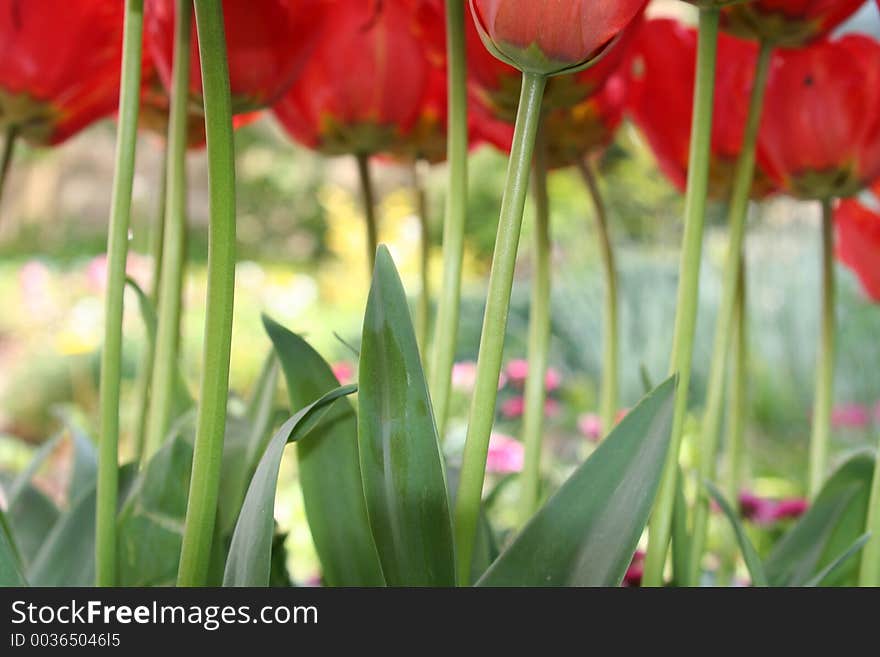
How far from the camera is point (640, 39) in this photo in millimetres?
385

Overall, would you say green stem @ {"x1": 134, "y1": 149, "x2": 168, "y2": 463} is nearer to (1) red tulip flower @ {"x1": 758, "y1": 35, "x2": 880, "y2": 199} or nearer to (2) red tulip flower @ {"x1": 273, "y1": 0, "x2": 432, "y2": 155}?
(2) red tulip flower @ {"x1": 273, "y1": 0, "x2": 432, "y2": 155}

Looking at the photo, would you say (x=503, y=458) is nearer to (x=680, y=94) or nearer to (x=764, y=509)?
(x=764, y=509)

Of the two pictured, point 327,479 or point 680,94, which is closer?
point 327,479

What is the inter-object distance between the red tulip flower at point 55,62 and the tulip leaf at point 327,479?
0.45 feet

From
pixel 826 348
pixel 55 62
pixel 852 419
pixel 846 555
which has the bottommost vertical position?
pixel 846 555

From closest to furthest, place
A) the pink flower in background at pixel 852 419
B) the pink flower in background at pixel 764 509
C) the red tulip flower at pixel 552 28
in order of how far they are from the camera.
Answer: the red tulip flower at pixel 552 28
the pink flower in background at pixel 764 509
the pink flower in background at pixel 852 419

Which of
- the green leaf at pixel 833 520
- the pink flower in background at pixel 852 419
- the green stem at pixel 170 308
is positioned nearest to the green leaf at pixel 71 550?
the green stem at pixel 170 308

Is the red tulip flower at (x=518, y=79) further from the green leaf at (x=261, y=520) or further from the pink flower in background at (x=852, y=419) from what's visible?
the pink flower in background at (x=852, y=419)

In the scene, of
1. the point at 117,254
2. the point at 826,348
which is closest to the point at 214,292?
the point at 117,254

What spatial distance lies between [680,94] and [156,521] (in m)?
0.25

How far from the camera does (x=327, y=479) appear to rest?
27 cm

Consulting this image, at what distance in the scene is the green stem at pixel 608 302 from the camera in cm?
40
